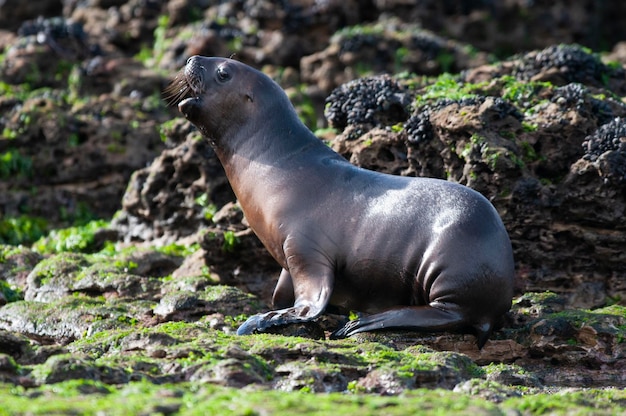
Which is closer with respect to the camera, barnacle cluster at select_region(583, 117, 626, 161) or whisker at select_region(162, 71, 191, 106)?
whisker at select_region(162, 71, 191, 106)

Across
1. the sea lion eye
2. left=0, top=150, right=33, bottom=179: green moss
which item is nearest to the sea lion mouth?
the sea lion eye

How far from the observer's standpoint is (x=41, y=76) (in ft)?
59.5

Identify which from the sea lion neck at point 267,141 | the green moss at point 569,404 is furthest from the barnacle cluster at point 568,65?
the green moss at point 569,404

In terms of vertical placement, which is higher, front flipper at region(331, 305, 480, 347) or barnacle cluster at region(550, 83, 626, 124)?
barnacle cluster at region(550, 83, 626, 124)

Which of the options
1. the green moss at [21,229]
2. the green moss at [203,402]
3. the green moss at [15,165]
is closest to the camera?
the green moss at [203,402]

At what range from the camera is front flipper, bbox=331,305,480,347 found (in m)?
7.39

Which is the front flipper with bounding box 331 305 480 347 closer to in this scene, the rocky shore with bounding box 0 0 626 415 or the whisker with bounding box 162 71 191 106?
the rocky shore with bounding box 0 0 626 415

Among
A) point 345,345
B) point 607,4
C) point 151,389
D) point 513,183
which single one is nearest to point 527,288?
point 513,183

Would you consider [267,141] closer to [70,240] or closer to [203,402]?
[203,402]

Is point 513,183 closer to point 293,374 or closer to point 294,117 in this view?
point 294,117

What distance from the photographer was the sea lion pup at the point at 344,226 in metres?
7.47

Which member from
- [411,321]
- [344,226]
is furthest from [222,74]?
[411,321]

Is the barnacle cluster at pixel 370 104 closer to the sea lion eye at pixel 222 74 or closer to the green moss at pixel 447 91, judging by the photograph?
the green moss at pixel 447 91

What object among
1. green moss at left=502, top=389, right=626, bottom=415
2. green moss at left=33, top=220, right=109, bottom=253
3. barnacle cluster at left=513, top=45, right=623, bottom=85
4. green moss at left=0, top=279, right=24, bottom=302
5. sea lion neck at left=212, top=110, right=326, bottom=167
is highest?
sea lion neck at left=212, top=110, right=326, bottom=167
